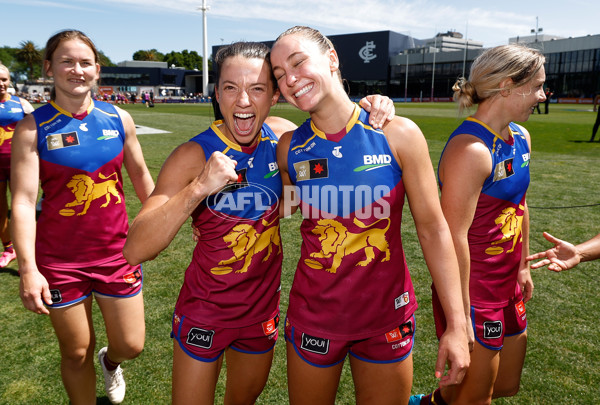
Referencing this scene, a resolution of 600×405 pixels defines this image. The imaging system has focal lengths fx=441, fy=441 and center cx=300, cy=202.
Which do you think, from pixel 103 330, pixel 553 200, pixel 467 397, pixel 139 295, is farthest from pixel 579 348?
pixel 553 200

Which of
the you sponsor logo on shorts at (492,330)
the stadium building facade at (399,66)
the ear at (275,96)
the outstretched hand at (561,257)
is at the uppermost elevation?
the stadium building facade at (399,66)

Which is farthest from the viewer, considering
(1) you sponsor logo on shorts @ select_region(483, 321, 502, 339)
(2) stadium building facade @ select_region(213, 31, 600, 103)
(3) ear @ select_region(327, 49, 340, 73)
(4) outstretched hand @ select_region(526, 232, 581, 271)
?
(2) stadium building facade @ select_region(213, 31, 600, 103)

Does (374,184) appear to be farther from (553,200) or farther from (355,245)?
(553,200)

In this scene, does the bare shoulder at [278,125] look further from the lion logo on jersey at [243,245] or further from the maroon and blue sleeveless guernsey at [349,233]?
the lion logo on jersey at [243,245]

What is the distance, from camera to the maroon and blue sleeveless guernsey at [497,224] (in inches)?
92.4

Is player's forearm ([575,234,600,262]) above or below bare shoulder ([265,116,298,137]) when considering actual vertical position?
below

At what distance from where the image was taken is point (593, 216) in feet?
24.1

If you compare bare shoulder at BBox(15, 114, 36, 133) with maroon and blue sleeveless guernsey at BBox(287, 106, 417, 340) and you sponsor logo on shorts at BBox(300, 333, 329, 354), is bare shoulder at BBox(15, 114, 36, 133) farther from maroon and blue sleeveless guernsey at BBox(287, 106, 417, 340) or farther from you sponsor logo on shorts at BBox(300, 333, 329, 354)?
you sponsor logo on shorts at BBox(300, 333, 329, 354)

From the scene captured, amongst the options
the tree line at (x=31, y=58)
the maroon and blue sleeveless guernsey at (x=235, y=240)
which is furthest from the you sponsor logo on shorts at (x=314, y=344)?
the tree line at (x=31, y=58)

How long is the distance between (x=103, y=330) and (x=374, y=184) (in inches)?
131

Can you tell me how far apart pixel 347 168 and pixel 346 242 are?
A: 343 millimetres

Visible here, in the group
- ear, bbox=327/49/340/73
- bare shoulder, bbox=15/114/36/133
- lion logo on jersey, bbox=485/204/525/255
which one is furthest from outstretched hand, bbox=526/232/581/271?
bare shoulder, bbox=15/114/36/133

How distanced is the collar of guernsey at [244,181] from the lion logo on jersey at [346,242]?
13.3 inches

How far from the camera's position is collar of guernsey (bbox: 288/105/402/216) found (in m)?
2.00
